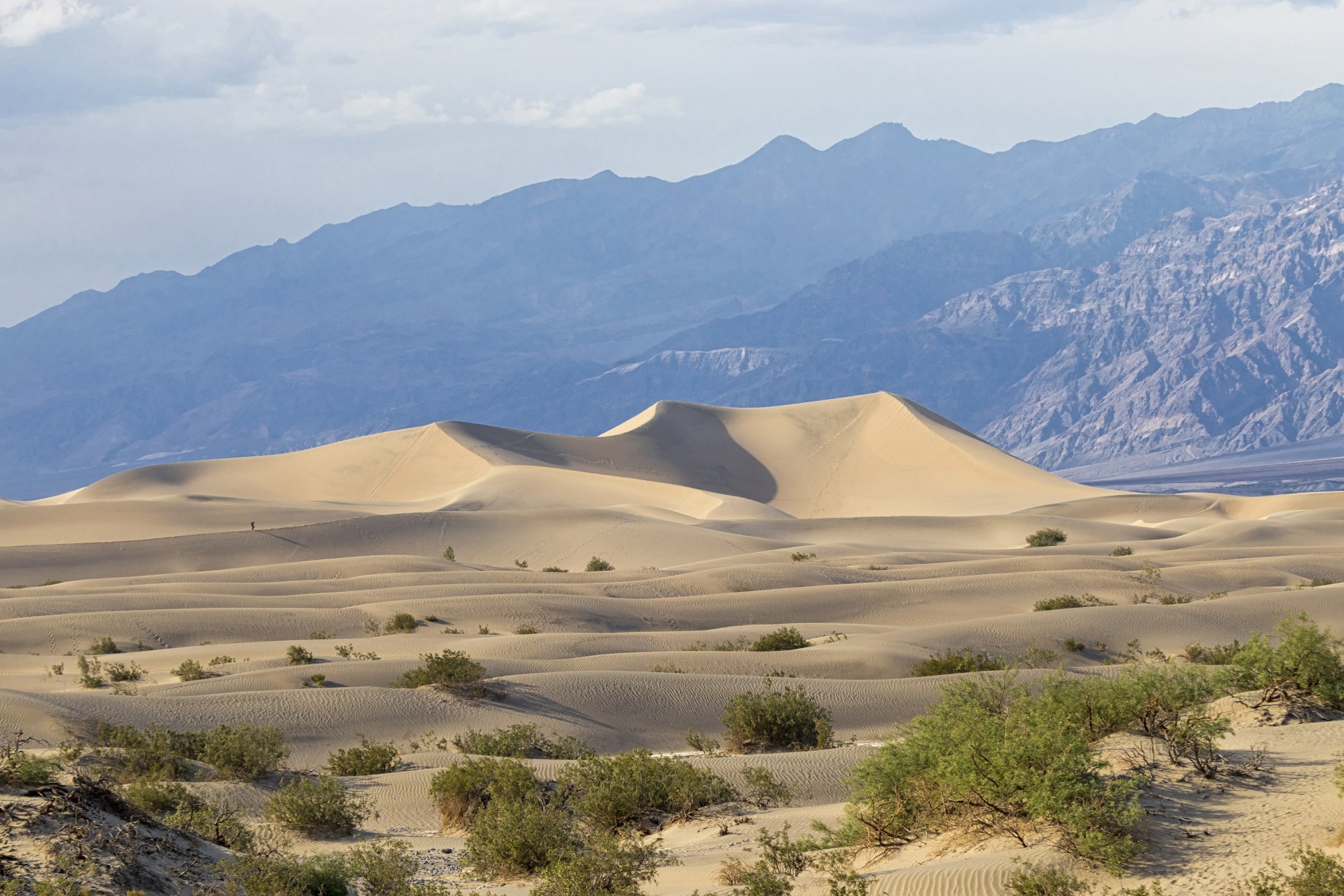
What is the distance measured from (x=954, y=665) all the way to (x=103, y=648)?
47.7 feet

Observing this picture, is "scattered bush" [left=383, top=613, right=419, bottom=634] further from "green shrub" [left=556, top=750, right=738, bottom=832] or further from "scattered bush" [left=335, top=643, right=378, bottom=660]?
"green shrub" [left=556, top=750, right=738, bottom=832]

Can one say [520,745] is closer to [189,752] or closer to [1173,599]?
[189,752]

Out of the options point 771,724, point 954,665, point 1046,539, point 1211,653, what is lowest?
point 1046,539

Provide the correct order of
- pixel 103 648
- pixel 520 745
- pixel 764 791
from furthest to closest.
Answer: pixel 103 648 < pixel 520 745 < pixel 764 791

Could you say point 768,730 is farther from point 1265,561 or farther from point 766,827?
point 1265,561

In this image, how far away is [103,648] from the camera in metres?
24.0

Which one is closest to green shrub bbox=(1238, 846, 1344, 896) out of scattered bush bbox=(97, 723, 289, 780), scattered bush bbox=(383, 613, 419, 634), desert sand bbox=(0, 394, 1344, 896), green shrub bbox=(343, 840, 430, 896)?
desert sand bbox=(0, 394, 1344, 896)

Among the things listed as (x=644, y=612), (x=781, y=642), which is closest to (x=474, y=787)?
(x=781, y=642)

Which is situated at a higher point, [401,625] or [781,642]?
[401,625]

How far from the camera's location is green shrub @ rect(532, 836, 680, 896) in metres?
9.00

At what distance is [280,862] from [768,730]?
26.8ft

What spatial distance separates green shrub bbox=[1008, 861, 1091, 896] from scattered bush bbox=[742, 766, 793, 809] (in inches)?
187

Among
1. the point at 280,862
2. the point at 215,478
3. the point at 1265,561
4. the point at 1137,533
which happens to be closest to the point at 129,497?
the point at 215,478

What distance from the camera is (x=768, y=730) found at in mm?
16609
